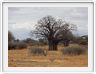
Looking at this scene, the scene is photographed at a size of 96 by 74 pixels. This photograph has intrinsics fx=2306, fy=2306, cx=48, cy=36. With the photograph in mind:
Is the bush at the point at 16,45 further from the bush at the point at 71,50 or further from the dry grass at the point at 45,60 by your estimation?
the bush at the point at 71,50

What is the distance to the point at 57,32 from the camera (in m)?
12.7

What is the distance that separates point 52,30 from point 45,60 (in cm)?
17

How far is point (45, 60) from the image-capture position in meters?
12.6

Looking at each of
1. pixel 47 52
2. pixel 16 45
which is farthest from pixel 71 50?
pixel 16 45

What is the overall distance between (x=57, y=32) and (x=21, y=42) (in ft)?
0.67

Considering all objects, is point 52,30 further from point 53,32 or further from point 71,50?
point 71,50

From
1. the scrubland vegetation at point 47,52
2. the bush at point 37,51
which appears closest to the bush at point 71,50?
the scrubland vegetation at point 47,52

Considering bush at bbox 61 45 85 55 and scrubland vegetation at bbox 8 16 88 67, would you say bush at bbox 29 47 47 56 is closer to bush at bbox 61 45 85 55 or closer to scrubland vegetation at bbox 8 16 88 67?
scrubland vegetation at bbox 8 16 88 67

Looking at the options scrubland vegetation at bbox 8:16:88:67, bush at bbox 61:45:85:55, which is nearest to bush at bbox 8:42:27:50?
scrubland vegetation at bbox 8:16:88:67

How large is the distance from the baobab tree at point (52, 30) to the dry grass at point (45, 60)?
0.05 metres

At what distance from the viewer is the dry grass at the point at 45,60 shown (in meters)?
12.6

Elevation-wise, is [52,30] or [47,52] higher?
[52,30]

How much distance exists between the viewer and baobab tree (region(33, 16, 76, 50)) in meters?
12.7

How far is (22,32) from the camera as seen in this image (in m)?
12.6
